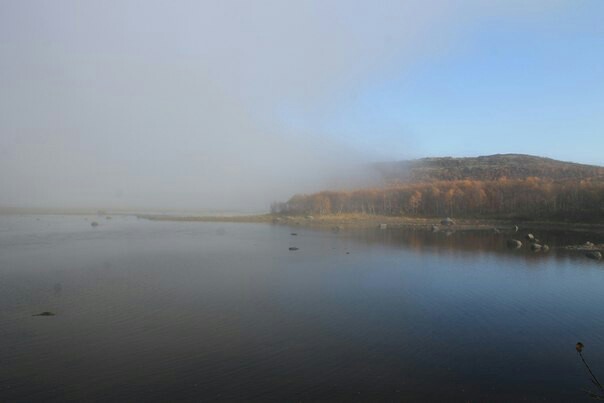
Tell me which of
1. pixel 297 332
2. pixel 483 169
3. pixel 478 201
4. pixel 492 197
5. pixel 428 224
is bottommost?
pixel 297 332

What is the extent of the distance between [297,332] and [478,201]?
82.7 m

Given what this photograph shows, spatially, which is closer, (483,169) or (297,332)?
(297,332)

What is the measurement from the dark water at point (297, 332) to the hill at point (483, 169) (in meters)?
111

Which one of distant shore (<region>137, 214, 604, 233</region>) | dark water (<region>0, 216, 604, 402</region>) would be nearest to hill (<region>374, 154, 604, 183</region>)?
distant shore (<region>137, 214, 604, 233</region>)

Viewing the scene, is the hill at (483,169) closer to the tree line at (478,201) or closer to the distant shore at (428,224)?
the tree line at (478,201)

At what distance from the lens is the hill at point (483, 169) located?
118 m

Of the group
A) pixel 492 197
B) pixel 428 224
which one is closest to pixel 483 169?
pixel 492 197

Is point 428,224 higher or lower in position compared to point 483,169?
lower

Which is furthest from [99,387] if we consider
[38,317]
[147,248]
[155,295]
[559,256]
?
[559,256]

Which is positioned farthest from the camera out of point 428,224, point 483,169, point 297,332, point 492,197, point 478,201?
point 483,169

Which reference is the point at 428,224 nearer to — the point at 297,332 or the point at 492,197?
the point at 492,197

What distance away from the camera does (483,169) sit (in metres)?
140

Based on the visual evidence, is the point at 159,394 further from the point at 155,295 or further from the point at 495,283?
the point at 495,283

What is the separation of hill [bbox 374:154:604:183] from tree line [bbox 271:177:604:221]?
95.1 ft
